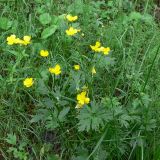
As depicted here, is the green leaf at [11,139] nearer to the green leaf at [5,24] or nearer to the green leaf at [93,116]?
the green leaf at [93,116]

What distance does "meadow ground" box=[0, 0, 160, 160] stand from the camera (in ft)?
6.56

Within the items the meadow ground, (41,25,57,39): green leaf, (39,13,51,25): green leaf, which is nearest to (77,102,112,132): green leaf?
the meadow ground

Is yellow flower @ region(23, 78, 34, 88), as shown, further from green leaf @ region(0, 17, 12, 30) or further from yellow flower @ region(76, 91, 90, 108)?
green leaf @ region(0, 17, 12, 30)

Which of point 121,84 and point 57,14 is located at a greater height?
point 57,14

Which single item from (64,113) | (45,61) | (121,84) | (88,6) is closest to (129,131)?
(64,113)

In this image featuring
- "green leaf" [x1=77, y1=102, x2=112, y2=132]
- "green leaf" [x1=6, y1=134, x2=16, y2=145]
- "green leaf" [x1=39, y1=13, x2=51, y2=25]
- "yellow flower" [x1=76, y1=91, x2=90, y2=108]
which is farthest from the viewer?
"green leaf" [x1=39, y1=13, x2=51, y2=25]

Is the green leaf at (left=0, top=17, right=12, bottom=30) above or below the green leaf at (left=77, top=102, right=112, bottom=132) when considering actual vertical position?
above

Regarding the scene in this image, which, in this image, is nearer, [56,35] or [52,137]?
[52,137]

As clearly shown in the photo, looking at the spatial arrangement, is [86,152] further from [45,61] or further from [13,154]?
[45,61]

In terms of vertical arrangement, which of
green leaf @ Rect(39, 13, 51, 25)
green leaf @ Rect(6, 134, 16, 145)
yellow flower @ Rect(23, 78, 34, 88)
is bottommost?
green leaf @ Rect(6, 134, 16, 145)

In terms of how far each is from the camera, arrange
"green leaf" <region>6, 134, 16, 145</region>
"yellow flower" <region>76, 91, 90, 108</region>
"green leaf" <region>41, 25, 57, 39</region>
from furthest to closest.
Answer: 1. "green leaf" <region>41, 25, 57, 39</region>
2. "green leaf" <region>6, 134, 16, 145</region>
3. "yellow flower" <region>76, 91, 90, 108</region>

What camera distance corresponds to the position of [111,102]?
1.96 m

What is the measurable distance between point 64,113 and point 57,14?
1094 millimetres

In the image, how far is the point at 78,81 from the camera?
207 centimetres
